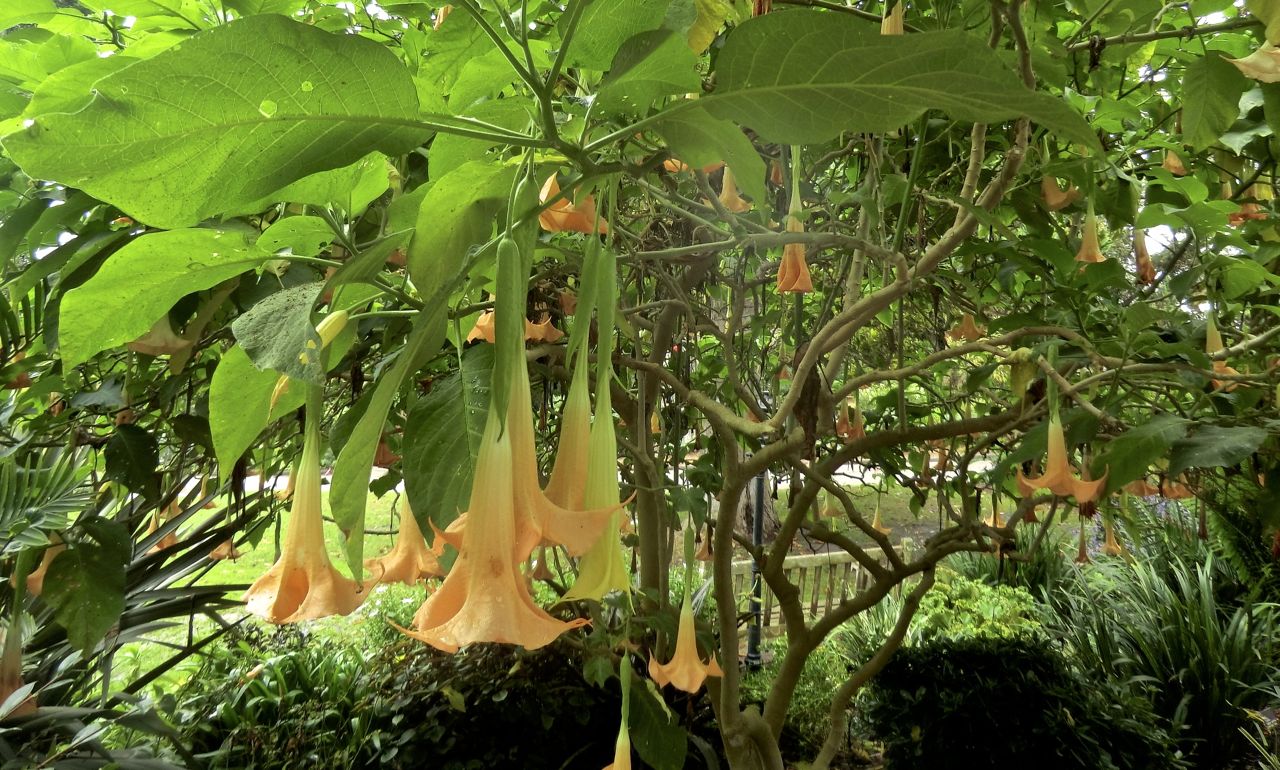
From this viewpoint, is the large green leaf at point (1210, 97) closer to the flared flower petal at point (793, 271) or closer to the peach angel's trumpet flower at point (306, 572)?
the flared flower petal at point (793, 271)

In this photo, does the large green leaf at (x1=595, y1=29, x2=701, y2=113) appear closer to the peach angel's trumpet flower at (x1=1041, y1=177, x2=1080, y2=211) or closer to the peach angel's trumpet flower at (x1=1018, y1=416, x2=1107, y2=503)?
the peach angel's trumpet flower at (x1=1018, y1=416, x2=1107, y2=503)

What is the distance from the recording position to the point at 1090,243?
120 cm

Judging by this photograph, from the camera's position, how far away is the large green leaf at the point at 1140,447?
0.87 m

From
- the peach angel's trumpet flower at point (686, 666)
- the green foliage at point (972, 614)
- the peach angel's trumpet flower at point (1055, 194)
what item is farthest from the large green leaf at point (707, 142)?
the green foliage at point (972, 614)

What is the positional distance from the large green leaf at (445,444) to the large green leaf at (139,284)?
150mm

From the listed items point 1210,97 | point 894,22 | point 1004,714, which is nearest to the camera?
point 894,22

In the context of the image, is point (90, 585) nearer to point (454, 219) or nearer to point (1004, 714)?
point (454, 219)

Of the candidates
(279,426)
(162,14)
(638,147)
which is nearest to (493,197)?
(638,147)

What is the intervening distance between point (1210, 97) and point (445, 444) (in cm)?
88

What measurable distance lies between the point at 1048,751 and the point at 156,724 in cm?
208

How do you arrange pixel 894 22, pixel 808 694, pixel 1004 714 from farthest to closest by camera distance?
pixel 808 694 → pixel 1004 714 → pixel 894 22

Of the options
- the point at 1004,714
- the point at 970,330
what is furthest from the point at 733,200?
the point at 1004,714

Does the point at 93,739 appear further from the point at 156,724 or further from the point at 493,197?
the point at 493,197

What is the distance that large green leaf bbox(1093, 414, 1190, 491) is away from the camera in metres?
0.87
